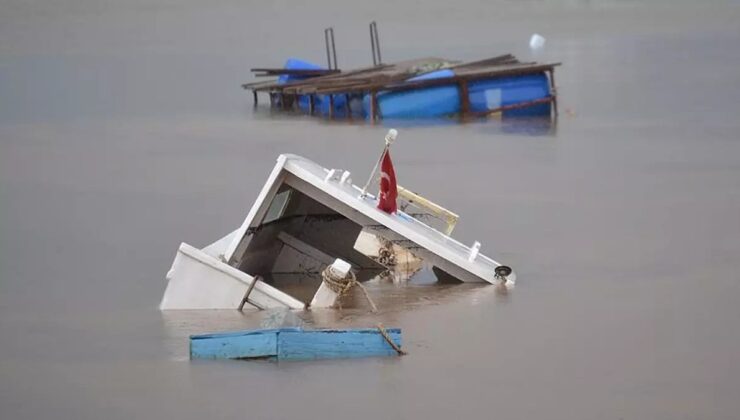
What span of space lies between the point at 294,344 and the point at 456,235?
286 inches

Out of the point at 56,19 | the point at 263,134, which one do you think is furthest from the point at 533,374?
the point at 56,19

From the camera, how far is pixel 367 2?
106m

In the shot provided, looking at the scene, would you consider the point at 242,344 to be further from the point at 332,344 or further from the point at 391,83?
the point at 391,83

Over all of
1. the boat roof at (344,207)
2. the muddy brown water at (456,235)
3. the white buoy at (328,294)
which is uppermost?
the boat roof at (344,207)

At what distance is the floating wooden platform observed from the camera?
41375 millimetres

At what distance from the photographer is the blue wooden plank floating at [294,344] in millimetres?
14562

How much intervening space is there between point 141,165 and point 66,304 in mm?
14145

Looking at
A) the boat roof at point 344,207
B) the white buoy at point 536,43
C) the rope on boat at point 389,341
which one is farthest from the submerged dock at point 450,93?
the rope on boat at point 389,341

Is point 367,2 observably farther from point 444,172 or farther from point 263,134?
point 444,172

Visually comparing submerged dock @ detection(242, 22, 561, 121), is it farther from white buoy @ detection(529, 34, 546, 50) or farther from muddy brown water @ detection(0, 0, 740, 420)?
white buoy @ detection(529, 34, 546, 50)

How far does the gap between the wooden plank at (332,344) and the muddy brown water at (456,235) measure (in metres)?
0.12

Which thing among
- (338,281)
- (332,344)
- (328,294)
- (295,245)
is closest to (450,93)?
(295,245)

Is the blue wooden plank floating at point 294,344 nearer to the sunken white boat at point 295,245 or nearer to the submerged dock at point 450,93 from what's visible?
the sunken white boat at point 295,245

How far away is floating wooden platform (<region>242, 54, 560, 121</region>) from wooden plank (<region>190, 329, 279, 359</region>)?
2671 centimetres
